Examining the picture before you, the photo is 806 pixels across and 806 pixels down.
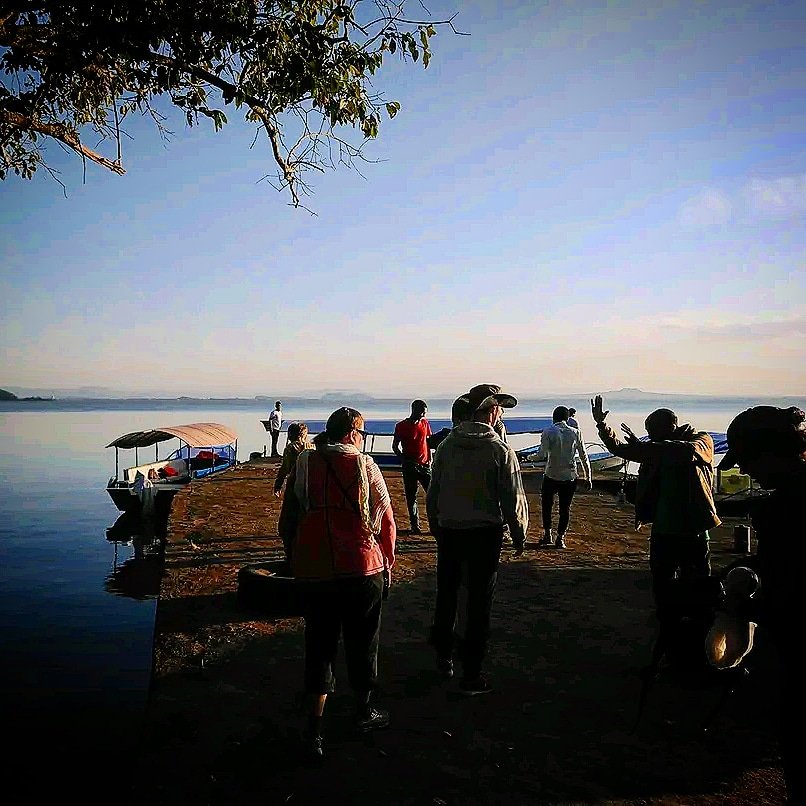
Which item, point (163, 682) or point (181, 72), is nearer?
point (163, 682)

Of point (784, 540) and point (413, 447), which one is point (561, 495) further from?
point (784, 540)

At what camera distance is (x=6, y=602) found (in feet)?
46.7

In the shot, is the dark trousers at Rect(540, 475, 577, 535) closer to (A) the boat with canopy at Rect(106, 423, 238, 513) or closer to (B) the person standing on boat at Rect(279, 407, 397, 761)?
(B) the person standing on boat at Rect(279, 407, 397, 761)

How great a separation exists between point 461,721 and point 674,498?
2.35 m

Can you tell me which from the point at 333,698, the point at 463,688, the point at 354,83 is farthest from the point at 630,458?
the point at 354,83

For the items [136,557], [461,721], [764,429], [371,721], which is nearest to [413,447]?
[461,721]

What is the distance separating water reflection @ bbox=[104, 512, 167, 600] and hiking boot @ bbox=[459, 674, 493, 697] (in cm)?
985

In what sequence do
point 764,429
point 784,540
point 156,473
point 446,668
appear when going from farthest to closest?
point 156,473 < point 446,668 < point 764,429 < point 784,540

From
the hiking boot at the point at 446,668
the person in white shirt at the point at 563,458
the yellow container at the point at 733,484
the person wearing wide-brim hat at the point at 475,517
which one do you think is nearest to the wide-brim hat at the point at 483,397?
the person wearing wide-brim hat at the point at 475,517

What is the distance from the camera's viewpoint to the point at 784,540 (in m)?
2.67

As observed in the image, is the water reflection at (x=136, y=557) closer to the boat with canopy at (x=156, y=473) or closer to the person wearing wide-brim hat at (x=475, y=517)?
the boat with canopy at (x=156, y=473)

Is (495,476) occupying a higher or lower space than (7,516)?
higher

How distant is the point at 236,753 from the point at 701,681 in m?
3.37

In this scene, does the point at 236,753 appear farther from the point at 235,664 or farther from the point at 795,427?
the point at 795,427
